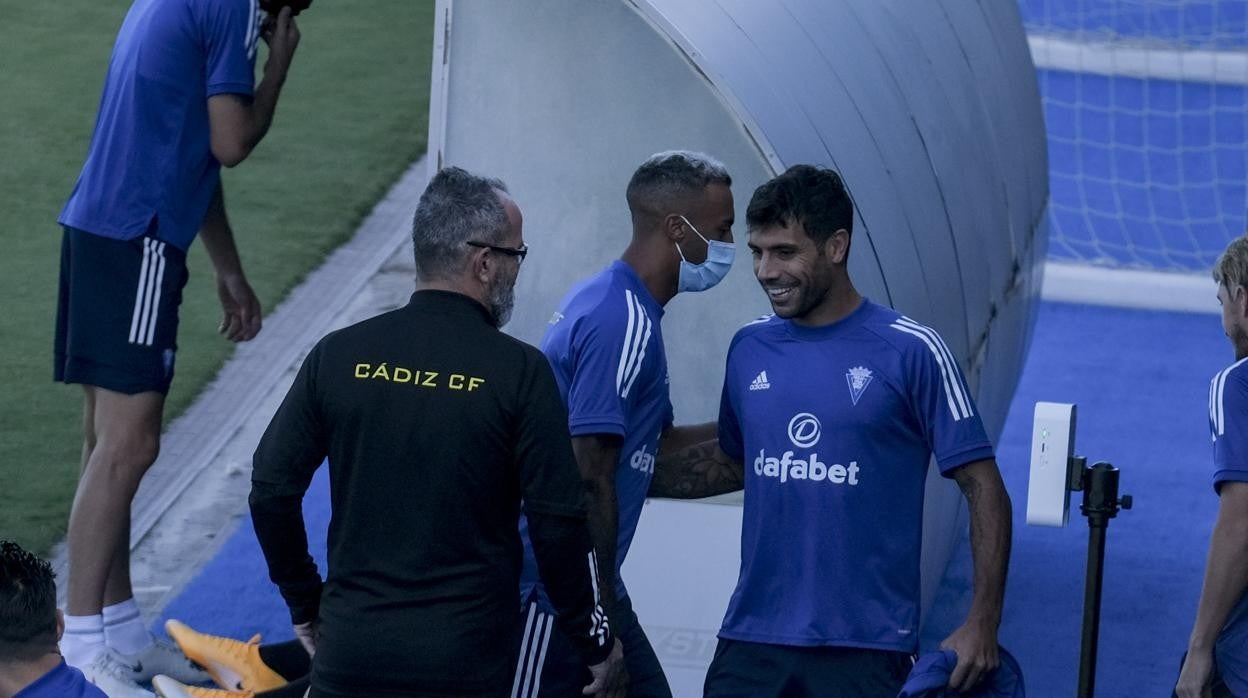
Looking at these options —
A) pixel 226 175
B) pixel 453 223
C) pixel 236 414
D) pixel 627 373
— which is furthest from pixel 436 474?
pixel 226 175

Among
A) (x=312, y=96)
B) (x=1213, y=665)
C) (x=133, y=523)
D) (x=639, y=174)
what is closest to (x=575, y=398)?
(x=639, y=174)

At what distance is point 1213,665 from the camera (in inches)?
181

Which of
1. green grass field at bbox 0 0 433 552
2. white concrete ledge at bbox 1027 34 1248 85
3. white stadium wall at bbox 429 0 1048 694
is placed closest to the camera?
white stadium wall at bbox 429 0 1048 694

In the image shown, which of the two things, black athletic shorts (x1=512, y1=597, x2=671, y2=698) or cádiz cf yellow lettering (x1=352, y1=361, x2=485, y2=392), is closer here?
cádiz cf yellow lettering (x1=352, y1=361, x2=485, y2=392)

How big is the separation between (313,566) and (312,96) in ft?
31.3

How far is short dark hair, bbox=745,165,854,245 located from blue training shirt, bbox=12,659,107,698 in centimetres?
185

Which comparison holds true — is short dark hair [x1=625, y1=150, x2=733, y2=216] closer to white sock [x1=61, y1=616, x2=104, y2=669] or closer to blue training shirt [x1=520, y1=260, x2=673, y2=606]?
blue training shirt [x1=520, y1=260, x2=673, y2=606]

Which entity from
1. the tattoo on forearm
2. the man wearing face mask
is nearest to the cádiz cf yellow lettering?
the man wearing face mask

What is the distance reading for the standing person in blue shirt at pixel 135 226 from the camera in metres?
5.58

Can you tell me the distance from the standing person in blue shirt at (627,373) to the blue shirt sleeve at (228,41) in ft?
4.92

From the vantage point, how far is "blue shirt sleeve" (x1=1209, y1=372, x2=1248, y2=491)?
14.7 feet

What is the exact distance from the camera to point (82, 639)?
565 centimetres

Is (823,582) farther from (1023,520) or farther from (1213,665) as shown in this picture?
(1023,520)

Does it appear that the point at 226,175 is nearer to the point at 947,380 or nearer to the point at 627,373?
the point at 627,373
